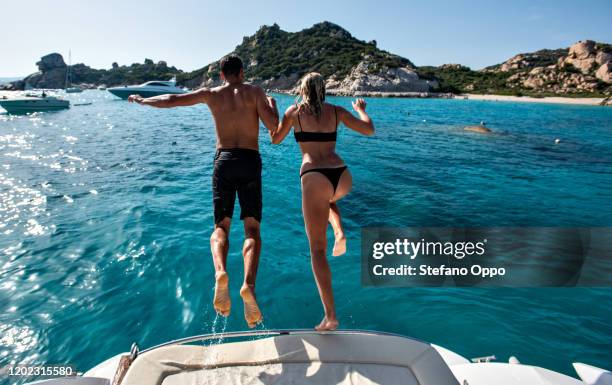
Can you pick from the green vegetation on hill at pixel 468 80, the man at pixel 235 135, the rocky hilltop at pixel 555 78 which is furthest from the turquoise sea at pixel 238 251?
the green vegetation on hill at pixel 468 80

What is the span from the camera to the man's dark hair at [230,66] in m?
4.11

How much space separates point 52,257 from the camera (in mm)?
8414

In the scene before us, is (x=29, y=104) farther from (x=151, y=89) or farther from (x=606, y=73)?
(x=606, y=73)

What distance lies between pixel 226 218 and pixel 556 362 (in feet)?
18.9

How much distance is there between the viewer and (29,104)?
42062mm

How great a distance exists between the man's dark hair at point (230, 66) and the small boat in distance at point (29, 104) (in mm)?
49388

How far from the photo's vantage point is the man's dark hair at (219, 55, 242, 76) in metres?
4.11

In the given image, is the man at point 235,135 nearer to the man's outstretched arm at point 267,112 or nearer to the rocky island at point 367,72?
the man's outstretched arm at point 267,112

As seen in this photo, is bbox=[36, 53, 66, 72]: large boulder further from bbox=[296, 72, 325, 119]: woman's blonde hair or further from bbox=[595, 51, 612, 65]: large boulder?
bbox=[595, 51, 612, 65]: large boulder

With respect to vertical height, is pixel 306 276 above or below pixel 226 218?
below

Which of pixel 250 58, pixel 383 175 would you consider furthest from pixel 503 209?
pixel 250 58

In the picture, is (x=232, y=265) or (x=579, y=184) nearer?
(x=232, y=265)

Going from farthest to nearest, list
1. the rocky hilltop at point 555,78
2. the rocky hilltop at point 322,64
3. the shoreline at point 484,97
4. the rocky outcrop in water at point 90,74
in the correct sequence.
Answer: the rocky outcrop in water at point 90,74 → the rocky hilltop at point 322,64 → the rocky hilltop at point 555,78 → the shoreline at point 484,97

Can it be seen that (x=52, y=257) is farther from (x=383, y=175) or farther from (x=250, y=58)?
(x=250, y=58)
